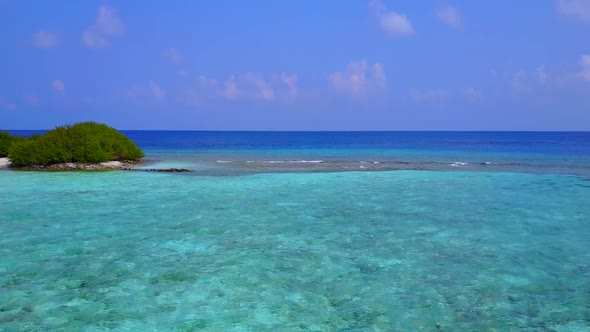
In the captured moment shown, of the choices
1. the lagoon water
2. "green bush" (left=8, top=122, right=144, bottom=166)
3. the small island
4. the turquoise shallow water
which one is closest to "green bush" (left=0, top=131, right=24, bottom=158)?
the small island

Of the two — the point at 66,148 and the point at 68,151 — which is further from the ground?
the point at 66,148

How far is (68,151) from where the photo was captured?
3100cm

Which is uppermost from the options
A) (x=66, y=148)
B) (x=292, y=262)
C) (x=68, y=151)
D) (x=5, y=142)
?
(x=5, y=142)

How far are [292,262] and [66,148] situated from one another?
87.5 feet

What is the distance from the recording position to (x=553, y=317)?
6977 millimetres

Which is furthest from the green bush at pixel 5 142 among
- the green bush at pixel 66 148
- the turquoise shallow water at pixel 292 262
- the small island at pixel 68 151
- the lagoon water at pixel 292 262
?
the lagoon water at pixel 292 262

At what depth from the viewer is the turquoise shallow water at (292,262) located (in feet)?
22.9

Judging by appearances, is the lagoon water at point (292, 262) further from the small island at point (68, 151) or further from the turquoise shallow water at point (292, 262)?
the small island at point (68, 151)

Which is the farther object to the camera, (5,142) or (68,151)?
(5,142)

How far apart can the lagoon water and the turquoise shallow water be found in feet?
0.13

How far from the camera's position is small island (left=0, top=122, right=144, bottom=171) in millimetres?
30328

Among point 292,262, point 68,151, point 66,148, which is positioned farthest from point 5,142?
point 292,262

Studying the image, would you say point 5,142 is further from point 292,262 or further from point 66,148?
point 292,262

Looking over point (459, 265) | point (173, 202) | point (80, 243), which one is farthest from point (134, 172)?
point (459, 265)
